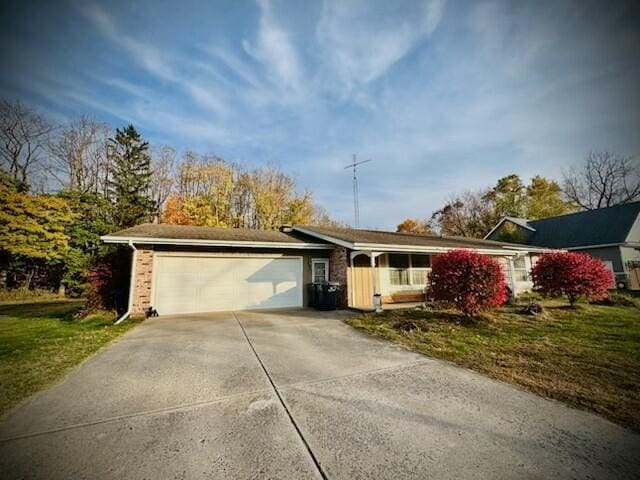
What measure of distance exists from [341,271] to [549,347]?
22.0ft

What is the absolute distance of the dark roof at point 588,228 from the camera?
57.9 feet

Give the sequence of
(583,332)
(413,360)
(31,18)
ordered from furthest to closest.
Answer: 1. (31,18)
2. (583,332)
3. (413,360)

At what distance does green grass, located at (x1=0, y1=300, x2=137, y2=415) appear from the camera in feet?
11.7

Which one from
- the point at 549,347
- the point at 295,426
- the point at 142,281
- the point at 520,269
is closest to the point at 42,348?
the point at 142,281

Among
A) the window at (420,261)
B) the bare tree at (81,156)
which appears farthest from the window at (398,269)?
the bare tree at (81,156)

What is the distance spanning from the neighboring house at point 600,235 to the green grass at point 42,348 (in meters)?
26.7

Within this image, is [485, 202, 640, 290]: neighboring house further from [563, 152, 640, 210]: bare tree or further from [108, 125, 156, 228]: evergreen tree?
[108, 125, 156, 228]: evergreen tree

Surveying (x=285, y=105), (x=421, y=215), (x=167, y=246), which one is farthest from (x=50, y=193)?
(x=421, y=215)

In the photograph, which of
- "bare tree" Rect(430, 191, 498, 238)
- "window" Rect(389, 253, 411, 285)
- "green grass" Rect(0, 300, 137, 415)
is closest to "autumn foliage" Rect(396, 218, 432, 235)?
"bare tree" Rect(430, 191, 498, 238)

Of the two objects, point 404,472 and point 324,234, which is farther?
point 324,234

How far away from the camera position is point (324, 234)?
11.0 metres

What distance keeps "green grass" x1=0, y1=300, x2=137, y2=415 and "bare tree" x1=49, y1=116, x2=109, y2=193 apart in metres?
15.0

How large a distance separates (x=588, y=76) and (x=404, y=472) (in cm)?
1608

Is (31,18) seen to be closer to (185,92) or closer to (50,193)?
(185,92)
